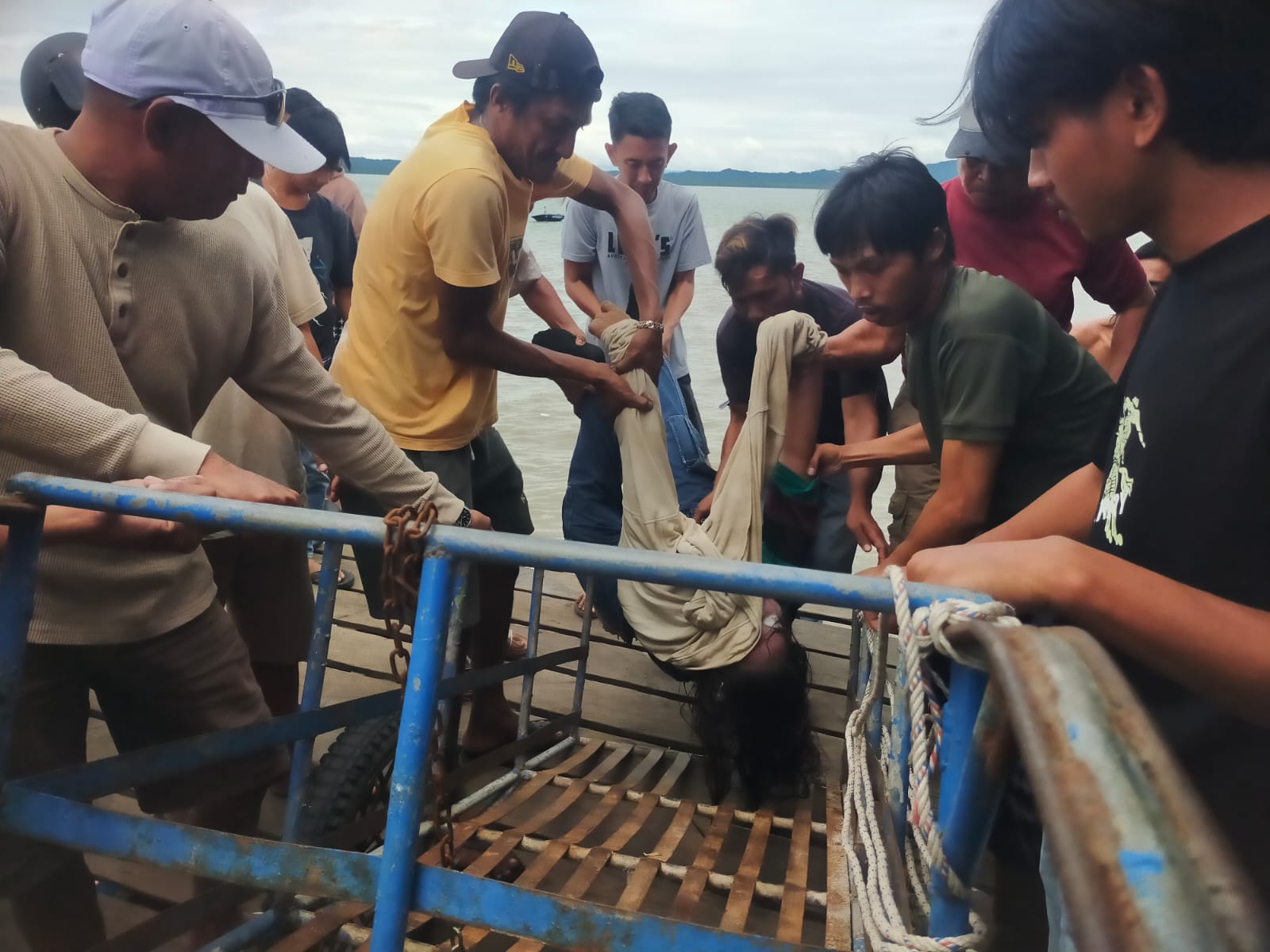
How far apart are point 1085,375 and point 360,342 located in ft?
5.78

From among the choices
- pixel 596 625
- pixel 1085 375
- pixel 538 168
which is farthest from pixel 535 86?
pixel 596 625

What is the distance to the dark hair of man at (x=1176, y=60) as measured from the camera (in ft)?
2.85

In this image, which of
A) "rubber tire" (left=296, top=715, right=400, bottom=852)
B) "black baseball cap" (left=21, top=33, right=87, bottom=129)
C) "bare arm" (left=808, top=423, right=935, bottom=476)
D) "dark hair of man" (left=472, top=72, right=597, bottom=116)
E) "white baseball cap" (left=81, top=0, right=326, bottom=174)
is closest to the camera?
"white baseball cap" (left=81, top=0, right=326, bottom=174)

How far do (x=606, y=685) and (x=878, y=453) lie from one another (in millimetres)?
1355

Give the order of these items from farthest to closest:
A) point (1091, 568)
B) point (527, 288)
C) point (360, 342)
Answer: point (527, 288) < point (360, 342) < point (1091, 568)

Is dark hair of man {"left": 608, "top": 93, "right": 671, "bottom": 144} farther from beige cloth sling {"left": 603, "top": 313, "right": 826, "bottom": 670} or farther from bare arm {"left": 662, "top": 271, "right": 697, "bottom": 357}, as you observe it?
beige cloth sling {"left": 603, "top": 313, "right": 826, "bottom": 670}

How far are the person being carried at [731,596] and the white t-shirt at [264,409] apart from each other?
843 mm

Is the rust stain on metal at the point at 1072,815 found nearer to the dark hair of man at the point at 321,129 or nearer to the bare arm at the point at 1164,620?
the bare arm at the point at 1164,620

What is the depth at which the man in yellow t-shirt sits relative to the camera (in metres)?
2.11

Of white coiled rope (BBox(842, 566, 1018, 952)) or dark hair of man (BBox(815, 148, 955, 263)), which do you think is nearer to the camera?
white coiled rope (BBox(842, 566, 1018, 952))

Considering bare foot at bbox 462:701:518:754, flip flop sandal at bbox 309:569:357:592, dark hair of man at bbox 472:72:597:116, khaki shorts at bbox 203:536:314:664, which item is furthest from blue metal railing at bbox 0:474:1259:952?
flip flop sandal at bbox 309:569:357:592

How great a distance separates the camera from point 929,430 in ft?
6.42

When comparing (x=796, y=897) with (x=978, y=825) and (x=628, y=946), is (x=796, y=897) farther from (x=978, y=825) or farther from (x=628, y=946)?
(x=978, y=825)

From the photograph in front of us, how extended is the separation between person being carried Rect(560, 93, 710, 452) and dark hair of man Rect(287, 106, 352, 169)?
0.95 metres
